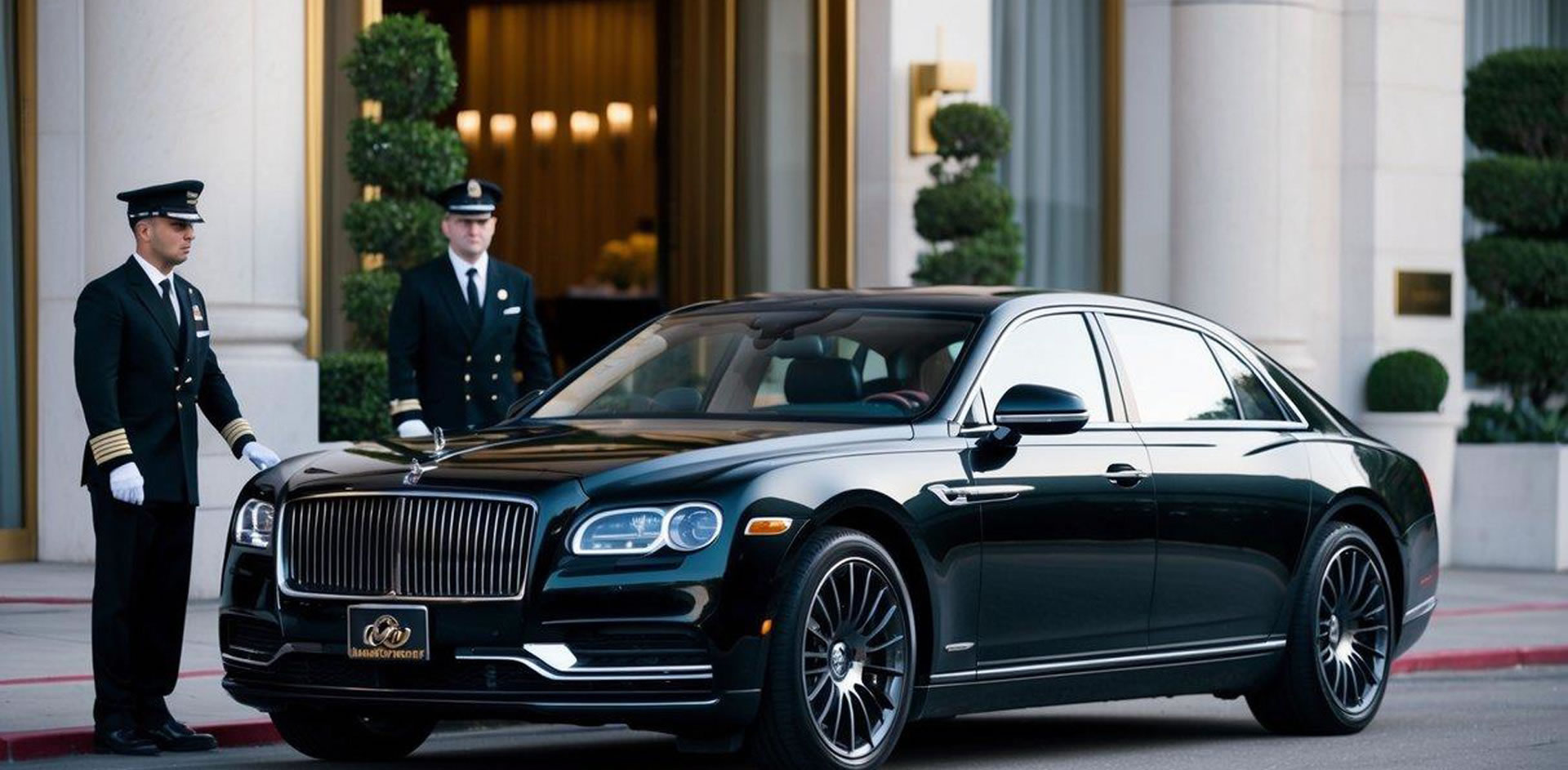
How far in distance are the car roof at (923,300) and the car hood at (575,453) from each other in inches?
32.5

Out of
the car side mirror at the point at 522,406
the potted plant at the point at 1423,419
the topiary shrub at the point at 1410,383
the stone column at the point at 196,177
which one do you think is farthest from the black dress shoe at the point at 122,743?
the topiary shrub at the point at 1410,383

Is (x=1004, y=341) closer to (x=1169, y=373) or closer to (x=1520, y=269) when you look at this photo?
(x=1169, y=373)

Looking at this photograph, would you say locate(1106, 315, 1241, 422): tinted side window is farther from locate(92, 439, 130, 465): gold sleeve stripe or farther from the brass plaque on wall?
the brass plaque on wall

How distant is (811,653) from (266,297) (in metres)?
7.79

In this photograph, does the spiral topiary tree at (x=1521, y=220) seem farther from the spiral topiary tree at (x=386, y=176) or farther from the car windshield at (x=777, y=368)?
the car windshield at (x=777, y=368)

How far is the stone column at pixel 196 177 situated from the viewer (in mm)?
14844

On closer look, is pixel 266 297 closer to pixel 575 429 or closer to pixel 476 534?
pixel 575 429

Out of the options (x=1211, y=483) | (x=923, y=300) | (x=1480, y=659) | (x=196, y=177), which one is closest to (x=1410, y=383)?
(x=1480, y=659)

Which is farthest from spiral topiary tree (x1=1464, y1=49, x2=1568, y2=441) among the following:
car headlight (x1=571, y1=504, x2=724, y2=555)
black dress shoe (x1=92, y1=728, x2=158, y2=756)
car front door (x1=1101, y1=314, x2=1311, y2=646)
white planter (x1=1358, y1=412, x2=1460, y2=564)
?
car headlight (x1=571, y1=504, x2=724, y2=555)

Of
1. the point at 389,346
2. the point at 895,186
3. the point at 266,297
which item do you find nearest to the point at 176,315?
the point at 389,346

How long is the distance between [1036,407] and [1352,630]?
2491mm

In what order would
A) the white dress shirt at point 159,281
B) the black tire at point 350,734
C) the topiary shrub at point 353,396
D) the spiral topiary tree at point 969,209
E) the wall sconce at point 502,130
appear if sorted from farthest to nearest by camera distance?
the wall sconce at point 502,130 < the spiral topiary tree at point 969,209 < the topiary shrub at point 353,396 < the white dress shirt at point 159,281 < the black tire at point 350,734

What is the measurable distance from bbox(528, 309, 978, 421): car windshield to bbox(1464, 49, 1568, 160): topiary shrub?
14.7m

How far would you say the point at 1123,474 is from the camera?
9.54 meters
